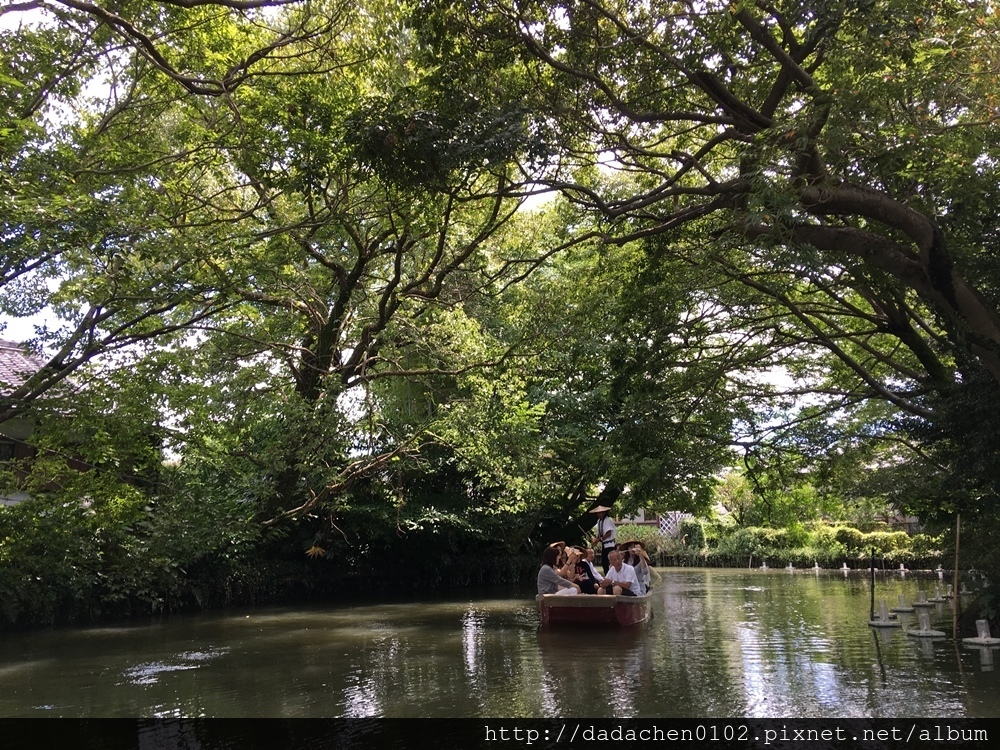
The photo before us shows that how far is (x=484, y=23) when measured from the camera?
916 centimetres

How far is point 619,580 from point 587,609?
105 centimetres

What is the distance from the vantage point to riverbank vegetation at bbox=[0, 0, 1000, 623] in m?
8.41

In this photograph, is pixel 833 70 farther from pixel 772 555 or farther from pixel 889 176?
pixel 772 555

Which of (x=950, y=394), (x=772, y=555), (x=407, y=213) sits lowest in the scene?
(x=772, y=555)

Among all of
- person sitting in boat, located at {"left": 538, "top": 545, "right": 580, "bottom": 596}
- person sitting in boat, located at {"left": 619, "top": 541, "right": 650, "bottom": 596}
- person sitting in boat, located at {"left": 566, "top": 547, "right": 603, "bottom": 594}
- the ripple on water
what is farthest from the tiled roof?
person sitting in boat, located at {"left": 619, "top": 541, "right": 650, "bottom": 596}

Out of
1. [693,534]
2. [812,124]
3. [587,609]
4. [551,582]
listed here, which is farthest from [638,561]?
[693,534]

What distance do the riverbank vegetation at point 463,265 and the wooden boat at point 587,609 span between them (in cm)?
207

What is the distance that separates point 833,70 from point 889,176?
1.69m

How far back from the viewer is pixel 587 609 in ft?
39.5

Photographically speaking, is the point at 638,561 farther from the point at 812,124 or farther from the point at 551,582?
the point at 812,124

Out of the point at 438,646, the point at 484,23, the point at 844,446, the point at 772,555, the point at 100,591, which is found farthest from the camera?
the point at 772,555

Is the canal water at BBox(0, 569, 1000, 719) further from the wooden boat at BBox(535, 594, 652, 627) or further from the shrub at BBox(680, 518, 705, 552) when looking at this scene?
the shrub at BBox(680, 518, 705, 552)

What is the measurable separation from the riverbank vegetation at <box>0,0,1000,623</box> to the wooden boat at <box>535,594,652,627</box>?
207cm

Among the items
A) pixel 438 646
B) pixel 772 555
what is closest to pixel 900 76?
pixel 438 646
